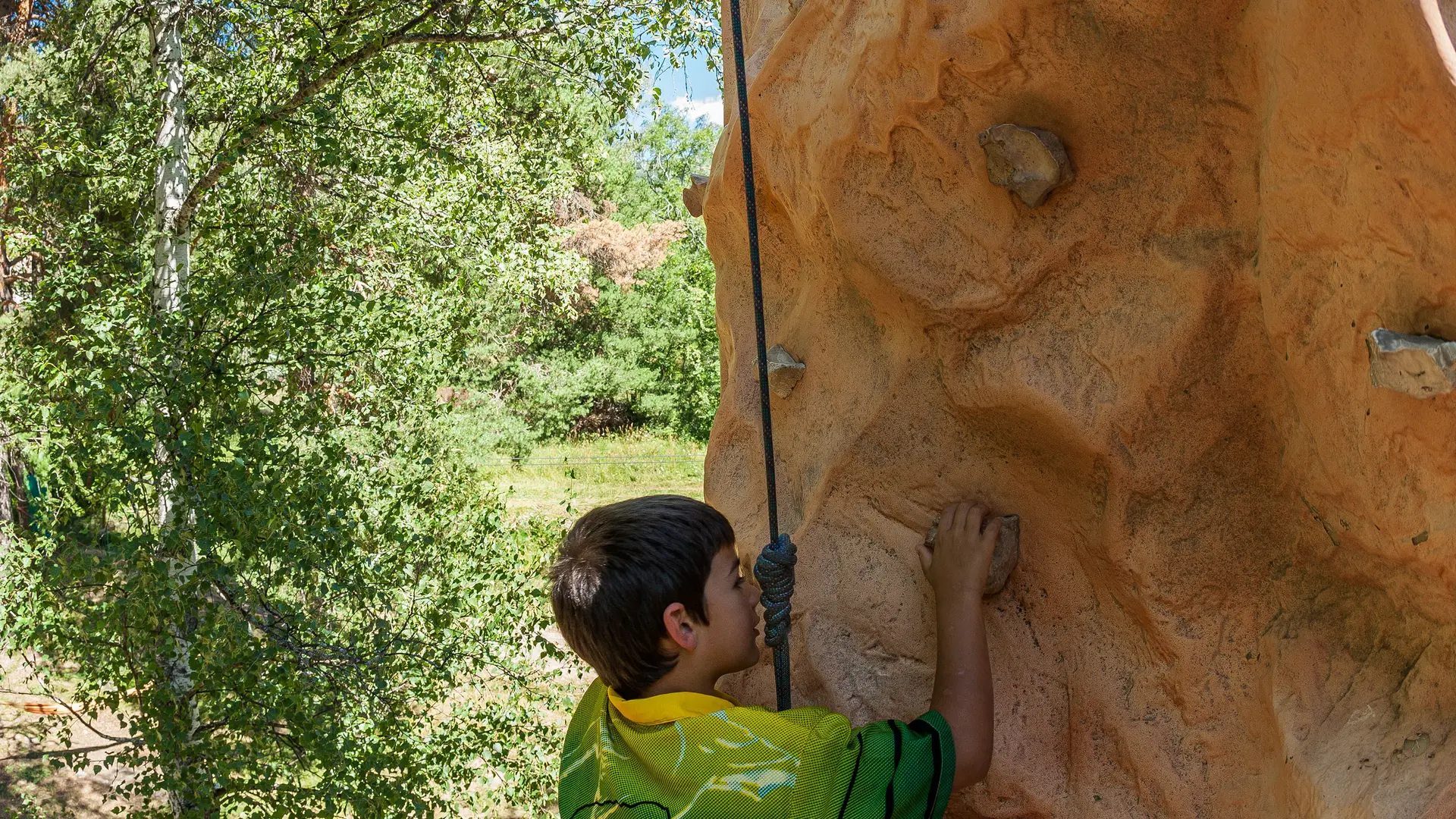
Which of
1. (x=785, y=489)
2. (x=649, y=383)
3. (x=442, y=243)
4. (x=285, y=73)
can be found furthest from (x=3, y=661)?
(x=649, y=383)

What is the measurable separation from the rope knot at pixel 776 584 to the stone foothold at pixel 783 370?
1.44 feet

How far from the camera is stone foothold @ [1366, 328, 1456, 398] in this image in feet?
3.87

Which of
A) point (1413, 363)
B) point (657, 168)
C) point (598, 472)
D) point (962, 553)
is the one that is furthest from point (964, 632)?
point (657, 168)

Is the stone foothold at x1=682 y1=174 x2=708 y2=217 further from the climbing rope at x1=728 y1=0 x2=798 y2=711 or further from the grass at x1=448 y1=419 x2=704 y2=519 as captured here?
the grass at x1=448 y1=419 x2=704 y2=519

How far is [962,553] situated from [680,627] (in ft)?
1.64

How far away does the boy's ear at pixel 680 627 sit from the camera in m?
1.57

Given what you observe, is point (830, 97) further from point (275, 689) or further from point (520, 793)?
point (520, 793)

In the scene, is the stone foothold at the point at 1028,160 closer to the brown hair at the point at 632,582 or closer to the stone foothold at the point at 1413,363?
the stone foothold at the point at 1413,363

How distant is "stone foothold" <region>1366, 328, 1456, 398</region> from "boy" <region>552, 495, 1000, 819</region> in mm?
684

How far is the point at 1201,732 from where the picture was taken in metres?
1.67

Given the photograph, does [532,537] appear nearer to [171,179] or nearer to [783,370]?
[171,179]

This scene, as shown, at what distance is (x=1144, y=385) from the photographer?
1.63m

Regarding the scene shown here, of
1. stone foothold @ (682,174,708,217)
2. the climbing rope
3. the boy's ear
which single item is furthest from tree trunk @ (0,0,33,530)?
the boy's ear

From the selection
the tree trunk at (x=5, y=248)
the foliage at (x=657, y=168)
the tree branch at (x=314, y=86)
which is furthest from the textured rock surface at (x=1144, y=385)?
the foliage at (x=657, y=168)
